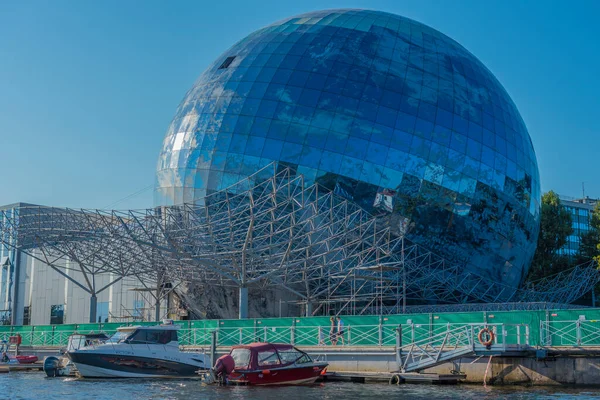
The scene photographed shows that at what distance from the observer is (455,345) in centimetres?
2778

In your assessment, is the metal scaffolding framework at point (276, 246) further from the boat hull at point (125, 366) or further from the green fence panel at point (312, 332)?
the boat hull at point (125, 366)

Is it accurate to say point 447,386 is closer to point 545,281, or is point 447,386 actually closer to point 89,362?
point 89,362

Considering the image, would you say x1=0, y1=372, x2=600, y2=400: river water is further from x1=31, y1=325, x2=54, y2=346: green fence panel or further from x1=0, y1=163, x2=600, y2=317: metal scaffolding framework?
x1=31, y1=325, x2=54, y2=346: green fence panel

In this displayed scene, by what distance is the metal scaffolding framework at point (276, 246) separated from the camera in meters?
40.4

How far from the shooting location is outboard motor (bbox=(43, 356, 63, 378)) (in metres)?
32.3

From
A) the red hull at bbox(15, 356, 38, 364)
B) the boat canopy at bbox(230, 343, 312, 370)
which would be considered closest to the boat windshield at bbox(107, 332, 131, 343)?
the boat canopy at bbox(230, 343, 312, 370)

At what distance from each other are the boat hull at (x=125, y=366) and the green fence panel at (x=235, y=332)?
2838 mm

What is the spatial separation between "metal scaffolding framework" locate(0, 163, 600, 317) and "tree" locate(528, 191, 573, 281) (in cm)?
2660

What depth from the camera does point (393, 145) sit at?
4509 cm

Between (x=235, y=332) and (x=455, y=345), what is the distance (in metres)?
10.3

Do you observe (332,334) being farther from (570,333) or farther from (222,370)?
(570,333)

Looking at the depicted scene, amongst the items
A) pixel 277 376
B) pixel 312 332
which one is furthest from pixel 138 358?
pixel 312 332

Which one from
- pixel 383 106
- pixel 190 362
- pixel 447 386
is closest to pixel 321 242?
pixel 383 106

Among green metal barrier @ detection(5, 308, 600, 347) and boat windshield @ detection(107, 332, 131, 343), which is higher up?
green metal barrier @ detection(5, 308, 600, 347)
